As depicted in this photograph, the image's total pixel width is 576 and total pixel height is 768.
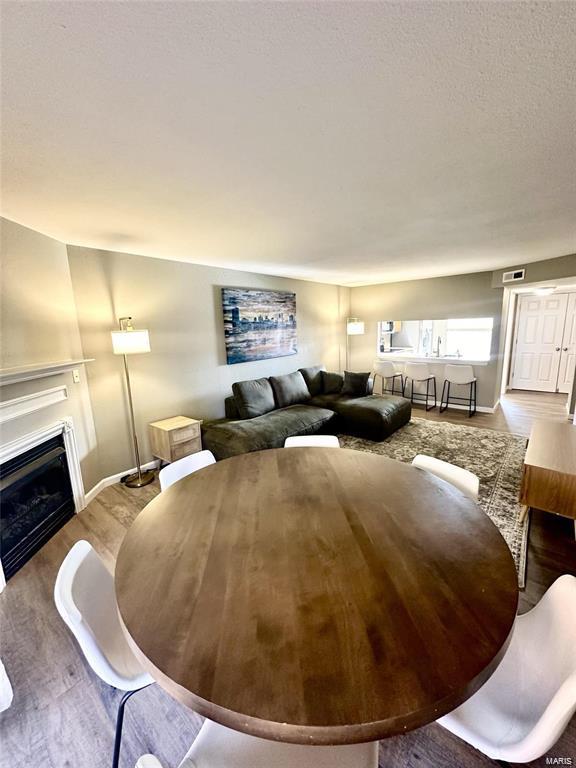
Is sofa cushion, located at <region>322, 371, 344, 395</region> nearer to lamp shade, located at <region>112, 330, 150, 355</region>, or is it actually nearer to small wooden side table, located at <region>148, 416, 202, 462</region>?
small wooden side table, located at <region>148, 416, 202, 462</region>

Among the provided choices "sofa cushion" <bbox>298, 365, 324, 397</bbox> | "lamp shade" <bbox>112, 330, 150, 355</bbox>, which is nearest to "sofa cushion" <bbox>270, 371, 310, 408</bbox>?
"sofa cushion" <bbox>298, 365, 324, 397</bbox>

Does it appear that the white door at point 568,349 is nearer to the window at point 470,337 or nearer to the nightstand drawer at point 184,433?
the window at point 470,337

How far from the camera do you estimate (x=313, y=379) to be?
520 cm

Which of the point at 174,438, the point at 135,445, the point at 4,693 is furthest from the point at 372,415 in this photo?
the point at 4,693

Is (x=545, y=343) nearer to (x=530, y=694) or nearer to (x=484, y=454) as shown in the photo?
(x=484, y=454)

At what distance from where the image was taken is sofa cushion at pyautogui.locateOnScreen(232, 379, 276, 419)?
4.07m

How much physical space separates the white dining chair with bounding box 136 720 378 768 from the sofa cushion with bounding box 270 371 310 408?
3723 mm

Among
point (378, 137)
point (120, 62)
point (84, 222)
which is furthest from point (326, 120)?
point (84, 222)

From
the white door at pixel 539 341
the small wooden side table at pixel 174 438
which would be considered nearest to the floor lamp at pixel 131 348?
the small wooden side table at pixel 174 438

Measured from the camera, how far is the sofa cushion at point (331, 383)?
5219 mm

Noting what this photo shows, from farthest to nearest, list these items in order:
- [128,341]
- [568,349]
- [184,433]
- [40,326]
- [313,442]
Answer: [568,349]
[184,433]
[128,341]
[40,326]
[313,442]

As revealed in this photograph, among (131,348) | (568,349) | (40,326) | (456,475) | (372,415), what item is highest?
(40,326)

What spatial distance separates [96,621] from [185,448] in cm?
231

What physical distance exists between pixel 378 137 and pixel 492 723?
2.10 metres
